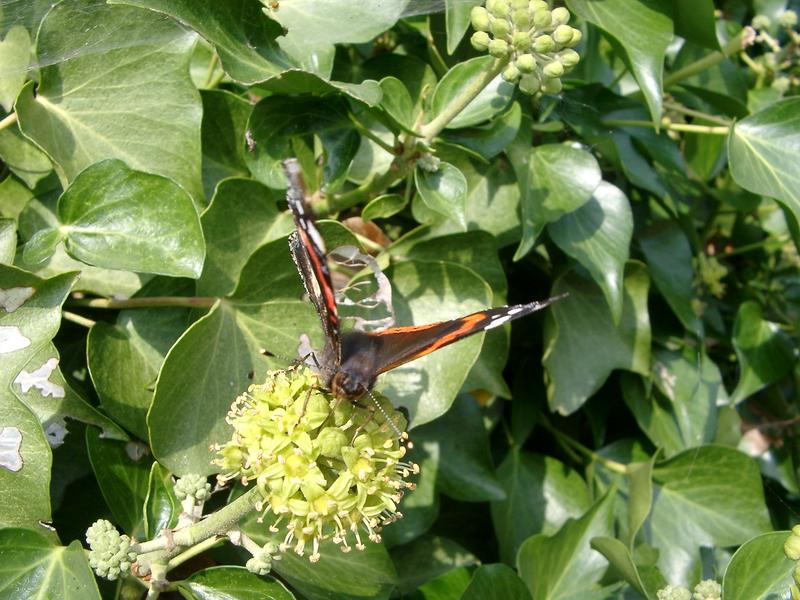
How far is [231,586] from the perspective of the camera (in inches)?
44.6

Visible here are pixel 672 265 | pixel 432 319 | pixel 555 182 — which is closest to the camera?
pixel 432 319

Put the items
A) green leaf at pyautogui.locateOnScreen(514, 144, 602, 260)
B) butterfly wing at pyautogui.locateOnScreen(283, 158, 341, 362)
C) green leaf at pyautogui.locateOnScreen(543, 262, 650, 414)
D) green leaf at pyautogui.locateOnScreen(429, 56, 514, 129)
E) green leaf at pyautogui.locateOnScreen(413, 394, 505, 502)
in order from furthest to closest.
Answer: green leaf at pyautogui.locateOnScreen(543, 262, 650, 414)
green leaf at pyautogui.locateOnScreen(413, 394, 505, 502)
green leaf at pyautogui.locateOnScreen(514, 144, 602, 260)
green leaf at pyautogui.locateOnScreen(429, 56, 514, 129)
butterfly wing at pyautogui.locateOnScreen(283, 158, 341, 362)

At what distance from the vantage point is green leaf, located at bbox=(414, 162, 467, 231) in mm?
1307

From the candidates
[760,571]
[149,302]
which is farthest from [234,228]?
[760,571]

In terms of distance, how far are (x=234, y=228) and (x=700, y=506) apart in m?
1.09

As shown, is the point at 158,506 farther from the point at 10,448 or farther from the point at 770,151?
the point at 770,151

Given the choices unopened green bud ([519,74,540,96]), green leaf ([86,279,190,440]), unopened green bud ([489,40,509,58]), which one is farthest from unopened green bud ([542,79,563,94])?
green leaf ([86,279,190,440])

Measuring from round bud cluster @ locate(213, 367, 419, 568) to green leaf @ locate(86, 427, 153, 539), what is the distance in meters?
0.23

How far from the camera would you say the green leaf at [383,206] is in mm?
1412

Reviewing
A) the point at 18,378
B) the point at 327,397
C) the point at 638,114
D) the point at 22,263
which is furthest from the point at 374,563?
the point at 638,114

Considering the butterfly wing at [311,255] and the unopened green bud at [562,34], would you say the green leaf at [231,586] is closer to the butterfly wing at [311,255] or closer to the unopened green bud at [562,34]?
the butterfly wing at [311,255]

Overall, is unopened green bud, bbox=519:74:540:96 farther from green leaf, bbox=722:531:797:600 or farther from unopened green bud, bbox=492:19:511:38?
green leaf, bbox=722:531:797:600

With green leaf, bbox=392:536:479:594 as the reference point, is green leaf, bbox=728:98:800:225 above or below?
above

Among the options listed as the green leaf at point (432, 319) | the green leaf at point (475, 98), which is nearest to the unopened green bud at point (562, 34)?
the green leaf at point (475, 98)
